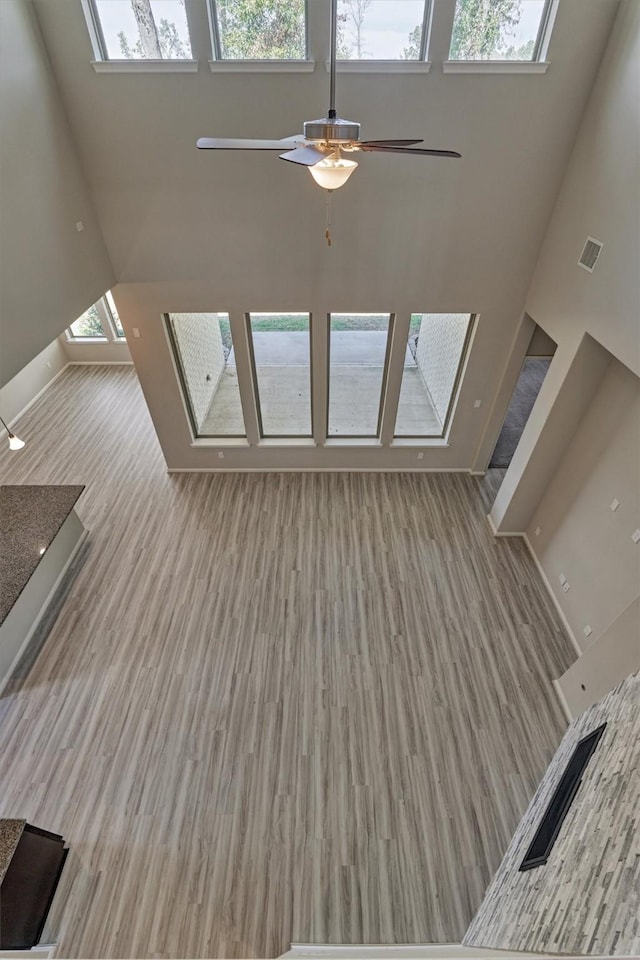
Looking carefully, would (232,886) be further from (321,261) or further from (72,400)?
(72,400)

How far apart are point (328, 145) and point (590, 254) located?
9.33 feet

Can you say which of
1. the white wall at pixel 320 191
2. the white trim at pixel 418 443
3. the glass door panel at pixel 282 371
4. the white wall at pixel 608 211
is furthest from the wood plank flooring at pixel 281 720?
the white wall at pixel 608 211

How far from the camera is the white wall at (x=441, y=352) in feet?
17.5

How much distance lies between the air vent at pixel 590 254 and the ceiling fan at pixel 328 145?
2273 mm

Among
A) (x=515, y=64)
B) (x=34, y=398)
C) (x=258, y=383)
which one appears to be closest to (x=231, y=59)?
(x=515, y=64)

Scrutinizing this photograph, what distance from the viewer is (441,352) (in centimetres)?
571

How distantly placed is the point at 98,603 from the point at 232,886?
9.76 ft

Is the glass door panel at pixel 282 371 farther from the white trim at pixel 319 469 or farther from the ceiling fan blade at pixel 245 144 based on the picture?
the ceiling fan blade at pixel 245 144

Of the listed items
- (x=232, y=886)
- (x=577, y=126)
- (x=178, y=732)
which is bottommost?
(x=232, y=886)

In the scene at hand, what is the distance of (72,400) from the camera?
819cm

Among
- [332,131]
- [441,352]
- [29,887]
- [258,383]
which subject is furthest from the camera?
[258,383]

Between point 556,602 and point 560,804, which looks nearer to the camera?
point 560,804

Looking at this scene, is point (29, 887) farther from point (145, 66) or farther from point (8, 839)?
point (145, 66)

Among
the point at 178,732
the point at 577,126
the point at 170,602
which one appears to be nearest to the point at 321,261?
the point at 577,126
